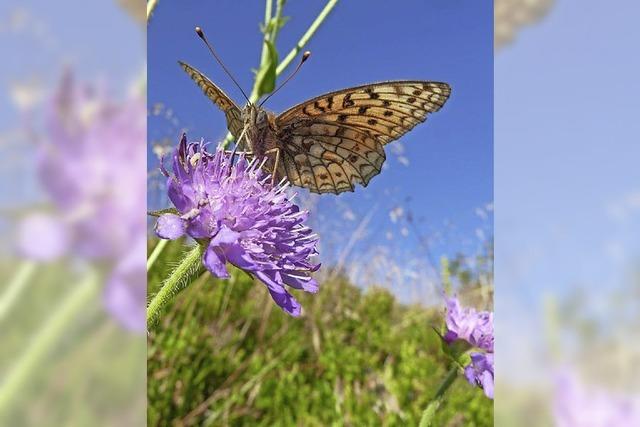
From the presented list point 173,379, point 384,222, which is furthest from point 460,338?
point 384,222

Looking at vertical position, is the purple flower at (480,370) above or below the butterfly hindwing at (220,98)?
below

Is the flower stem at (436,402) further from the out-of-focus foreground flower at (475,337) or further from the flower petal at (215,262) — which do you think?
the flower petal at (215,262)
